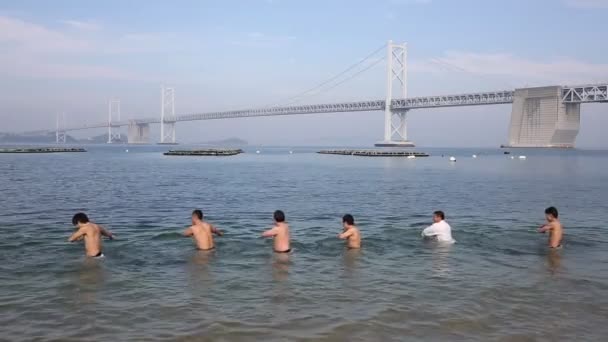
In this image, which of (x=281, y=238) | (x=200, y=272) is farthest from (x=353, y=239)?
(x=200, y=272)

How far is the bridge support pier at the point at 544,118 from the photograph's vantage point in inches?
4240

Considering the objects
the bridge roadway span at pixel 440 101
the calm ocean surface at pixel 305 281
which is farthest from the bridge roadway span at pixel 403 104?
the calm ocean surface at pixel 305 281

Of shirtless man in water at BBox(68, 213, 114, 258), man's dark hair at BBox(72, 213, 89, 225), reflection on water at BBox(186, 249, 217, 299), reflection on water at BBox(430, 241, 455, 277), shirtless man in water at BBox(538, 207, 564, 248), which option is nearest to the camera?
Answer: reflection on water at BBox(186, 249, 217, 299)

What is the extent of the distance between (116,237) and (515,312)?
853 centimetres

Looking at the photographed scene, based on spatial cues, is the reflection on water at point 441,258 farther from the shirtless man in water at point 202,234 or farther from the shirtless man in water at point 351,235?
the shirtless man in water at point 202,234

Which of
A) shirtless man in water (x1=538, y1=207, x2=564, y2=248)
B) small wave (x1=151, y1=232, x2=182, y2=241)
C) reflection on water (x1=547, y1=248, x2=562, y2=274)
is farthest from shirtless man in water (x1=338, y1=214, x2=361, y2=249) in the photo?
small wave (x1=151, y1=232, x2=182, y2=241)

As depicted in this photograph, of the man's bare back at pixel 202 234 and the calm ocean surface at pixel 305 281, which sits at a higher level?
the man's bare back at pixel 202 234

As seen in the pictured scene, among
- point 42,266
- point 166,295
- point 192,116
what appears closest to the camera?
point 166,295

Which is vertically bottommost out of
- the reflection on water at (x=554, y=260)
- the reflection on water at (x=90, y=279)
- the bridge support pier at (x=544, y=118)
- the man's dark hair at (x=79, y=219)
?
the reflection on water at (x=90, y=279)

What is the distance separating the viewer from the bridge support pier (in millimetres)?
107688

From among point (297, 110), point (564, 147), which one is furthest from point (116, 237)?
point (564, 147)

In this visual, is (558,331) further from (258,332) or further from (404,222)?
(404,222)

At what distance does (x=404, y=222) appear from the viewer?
47.7ft

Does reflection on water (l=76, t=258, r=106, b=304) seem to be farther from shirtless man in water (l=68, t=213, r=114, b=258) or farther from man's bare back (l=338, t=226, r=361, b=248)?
man's bare back (l=338, t=226, r=361, b=248)
